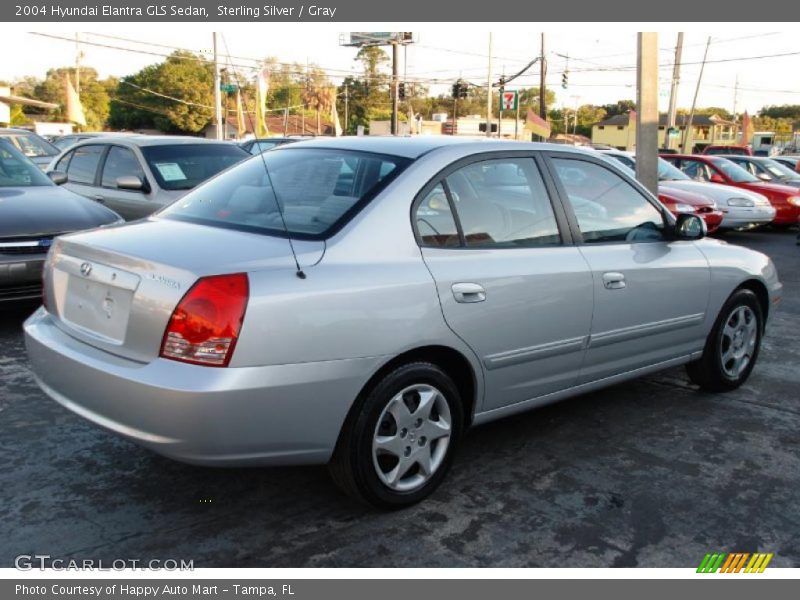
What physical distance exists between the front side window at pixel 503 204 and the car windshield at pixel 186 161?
15.8ft

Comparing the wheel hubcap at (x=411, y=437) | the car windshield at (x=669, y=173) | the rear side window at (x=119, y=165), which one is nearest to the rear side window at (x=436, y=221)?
the wheel hubcap at (x=411, y=437)

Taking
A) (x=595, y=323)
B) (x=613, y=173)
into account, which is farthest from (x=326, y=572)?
(x=613, y=173)

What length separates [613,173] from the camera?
4.46 metres

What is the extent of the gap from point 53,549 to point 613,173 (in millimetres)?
3409

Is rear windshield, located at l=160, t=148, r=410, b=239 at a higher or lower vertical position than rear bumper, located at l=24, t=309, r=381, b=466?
higher

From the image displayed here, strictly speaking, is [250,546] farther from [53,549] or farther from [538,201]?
[538,201]

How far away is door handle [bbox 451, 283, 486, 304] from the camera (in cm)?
335

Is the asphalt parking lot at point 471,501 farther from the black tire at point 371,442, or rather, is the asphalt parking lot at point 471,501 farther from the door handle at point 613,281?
the door handle at point 613,281

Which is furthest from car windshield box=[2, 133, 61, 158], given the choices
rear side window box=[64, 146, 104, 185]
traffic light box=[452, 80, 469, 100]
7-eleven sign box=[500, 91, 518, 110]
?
7-eleven sign box=[500, 91, 518, 110]

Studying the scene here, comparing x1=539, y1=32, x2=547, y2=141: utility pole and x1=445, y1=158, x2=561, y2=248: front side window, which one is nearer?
x1=445, y1=158, x2=561, y2=248: front side window

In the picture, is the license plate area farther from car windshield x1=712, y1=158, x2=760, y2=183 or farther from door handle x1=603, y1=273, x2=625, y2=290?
car windshield x1=712, y1=158, x2=760, y2=183

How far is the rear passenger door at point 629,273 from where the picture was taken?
13.4 feet

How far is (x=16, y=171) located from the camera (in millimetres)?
6941

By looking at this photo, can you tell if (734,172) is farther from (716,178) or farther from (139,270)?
(139,270)
